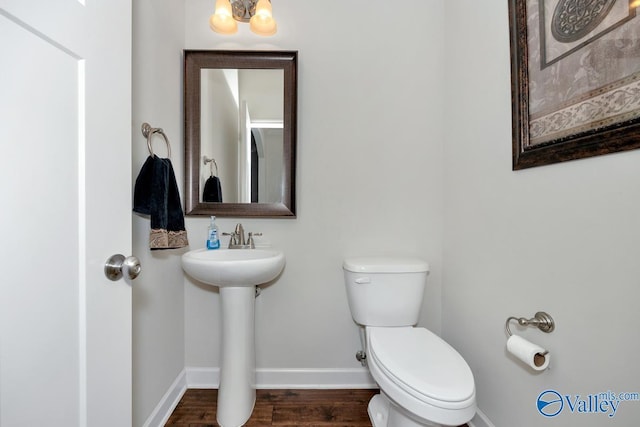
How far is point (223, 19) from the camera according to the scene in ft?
4.31

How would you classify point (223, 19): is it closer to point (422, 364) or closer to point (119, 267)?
point (119, 267)

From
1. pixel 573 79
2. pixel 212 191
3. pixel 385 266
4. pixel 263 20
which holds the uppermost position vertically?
pixel 263 20

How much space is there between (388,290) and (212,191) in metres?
1.07

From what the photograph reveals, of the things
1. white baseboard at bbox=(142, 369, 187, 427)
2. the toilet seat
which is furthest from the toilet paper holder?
white baseboard at bbox=(142, 369, 187, 427)

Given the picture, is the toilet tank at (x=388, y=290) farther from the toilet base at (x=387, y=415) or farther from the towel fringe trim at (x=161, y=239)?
the towel fringe trim at (x=161, y=239)

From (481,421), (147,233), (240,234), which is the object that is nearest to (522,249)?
(481,421)

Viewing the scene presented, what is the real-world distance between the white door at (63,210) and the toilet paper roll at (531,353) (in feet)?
3.84

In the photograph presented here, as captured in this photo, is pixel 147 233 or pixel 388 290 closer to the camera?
pixel 147 233

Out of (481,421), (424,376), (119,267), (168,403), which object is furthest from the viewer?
(168,403)

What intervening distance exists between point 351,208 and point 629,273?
3.37ft

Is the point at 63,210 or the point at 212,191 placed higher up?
the point at 212,191

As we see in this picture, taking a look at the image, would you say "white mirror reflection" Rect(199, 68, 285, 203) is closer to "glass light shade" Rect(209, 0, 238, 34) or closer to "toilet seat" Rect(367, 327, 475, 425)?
"glass light shade" Rect(209, 0, 238, 34)

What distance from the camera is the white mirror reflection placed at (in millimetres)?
1427

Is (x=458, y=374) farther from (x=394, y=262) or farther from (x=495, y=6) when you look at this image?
(x=495, y=6)
